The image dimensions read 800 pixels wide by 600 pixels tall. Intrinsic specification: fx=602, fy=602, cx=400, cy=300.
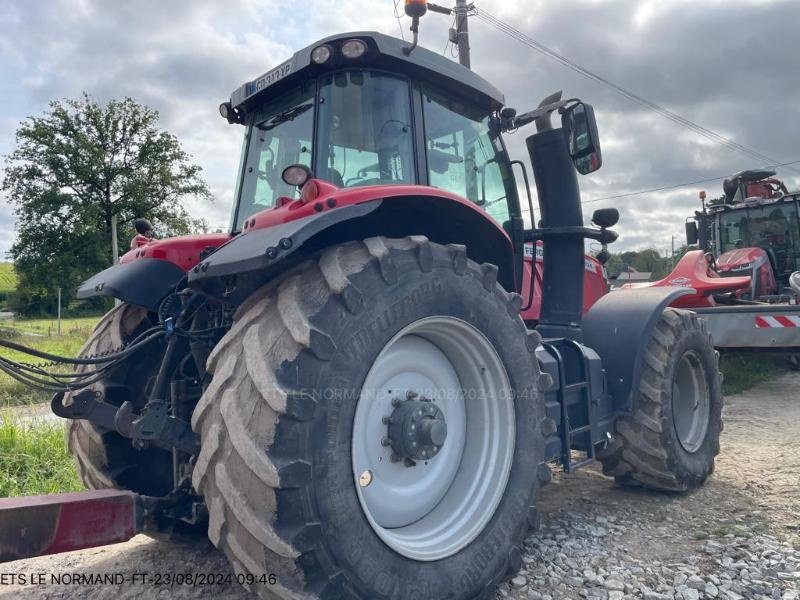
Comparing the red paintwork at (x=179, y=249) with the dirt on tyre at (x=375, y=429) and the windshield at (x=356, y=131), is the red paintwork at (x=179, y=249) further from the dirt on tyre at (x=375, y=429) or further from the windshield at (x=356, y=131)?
the dirt on tyre at (x=375, y=429)

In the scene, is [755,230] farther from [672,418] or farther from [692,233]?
[672,418]

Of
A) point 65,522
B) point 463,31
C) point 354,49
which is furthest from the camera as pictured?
point 463,31

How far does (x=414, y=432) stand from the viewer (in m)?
2.30

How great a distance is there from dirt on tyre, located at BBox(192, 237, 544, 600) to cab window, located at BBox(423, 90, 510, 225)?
0.79 m

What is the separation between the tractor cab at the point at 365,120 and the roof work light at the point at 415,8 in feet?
0.44

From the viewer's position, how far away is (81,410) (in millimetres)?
2312

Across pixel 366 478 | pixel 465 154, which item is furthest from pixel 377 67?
pixel 366 478

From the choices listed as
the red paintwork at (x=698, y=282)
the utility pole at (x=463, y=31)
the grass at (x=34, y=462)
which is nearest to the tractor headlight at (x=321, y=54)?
the grass at (x=34, y=462)

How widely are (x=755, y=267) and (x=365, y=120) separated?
310 inches

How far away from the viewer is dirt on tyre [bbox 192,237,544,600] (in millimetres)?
1817

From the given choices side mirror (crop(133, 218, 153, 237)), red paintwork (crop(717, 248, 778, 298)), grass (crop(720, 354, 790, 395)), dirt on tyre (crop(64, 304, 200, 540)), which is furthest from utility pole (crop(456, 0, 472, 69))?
dirt on tyre (crop(64, 304, 200, 540))

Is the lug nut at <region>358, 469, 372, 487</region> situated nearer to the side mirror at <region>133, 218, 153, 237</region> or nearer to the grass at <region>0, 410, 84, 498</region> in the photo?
the side mirror at <region>133, 218, 153, 237</region>

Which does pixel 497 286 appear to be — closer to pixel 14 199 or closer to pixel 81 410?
pixel 81 410

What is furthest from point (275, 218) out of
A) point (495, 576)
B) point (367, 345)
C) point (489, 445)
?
point (495, 576)
